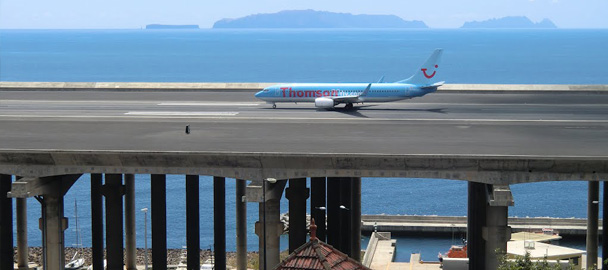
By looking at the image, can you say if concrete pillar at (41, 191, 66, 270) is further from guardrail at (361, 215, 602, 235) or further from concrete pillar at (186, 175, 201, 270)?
guardrail at (361, 215, 602, 235)

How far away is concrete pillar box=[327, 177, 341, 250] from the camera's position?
2726 inches

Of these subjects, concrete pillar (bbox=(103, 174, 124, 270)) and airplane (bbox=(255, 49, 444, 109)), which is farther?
airplane (bbox=(255, 49, 444, 109))

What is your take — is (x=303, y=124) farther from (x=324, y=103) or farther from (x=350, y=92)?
(x=350, y=92)

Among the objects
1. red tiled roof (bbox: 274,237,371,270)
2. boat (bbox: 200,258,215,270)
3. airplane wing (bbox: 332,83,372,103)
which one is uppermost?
airplane wing (bbox: 332,83,372,103)

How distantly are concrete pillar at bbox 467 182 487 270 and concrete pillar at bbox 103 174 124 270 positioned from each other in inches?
853

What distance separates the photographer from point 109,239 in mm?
65750

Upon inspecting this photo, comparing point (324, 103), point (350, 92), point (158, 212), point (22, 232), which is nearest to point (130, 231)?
point (22, 232)

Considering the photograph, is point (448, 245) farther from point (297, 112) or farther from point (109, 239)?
point (109, 239)

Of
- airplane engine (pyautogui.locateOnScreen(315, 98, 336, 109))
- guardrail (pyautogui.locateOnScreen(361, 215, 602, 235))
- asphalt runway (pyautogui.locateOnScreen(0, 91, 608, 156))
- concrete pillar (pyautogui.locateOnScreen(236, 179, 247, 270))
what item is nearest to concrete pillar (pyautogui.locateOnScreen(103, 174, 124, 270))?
asphalt runway (pyautogui.locateOnScreen(0, 91, 608, 156))

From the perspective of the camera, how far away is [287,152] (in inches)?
2270

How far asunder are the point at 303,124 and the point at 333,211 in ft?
30.0

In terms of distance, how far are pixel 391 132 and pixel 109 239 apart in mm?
19906

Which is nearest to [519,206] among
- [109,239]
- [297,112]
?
[297,112]

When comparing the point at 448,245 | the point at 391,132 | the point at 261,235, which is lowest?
the point at 448,245
